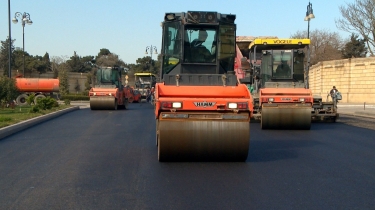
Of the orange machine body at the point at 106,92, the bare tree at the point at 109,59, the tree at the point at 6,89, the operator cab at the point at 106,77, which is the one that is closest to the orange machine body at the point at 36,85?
the operator cab at the point at 106,77

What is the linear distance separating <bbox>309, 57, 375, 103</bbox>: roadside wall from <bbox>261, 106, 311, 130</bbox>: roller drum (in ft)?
97.5

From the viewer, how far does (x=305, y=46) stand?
1697 cm

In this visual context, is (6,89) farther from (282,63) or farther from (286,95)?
(286,95)

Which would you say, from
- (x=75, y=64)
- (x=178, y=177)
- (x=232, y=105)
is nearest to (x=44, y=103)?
(x=232, y=105)

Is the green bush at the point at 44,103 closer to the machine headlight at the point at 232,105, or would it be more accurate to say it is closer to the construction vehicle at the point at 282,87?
the construction vehicle at the point at 282,87

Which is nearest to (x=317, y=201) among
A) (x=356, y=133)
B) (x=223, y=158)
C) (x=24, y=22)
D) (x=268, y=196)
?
(x=268, y=196)

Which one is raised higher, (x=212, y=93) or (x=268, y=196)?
(x=212, y=93)

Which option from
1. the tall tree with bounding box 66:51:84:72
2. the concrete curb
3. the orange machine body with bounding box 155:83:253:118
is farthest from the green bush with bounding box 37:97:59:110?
the tall tree with bounding box 66:51:84:72

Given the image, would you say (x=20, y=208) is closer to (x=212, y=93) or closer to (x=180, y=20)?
(x=212, y=93)

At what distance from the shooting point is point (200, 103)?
8.49 metres

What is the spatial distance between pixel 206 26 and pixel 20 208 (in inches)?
246

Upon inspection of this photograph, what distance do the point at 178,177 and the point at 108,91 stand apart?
814 inches

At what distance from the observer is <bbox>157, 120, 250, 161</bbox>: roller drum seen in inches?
337

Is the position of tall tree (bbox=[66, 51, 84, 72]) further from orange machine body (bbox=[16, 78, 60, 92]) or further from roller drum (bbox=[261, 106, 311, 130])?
roller drum (bbox=[261, 106, 311, 130])
